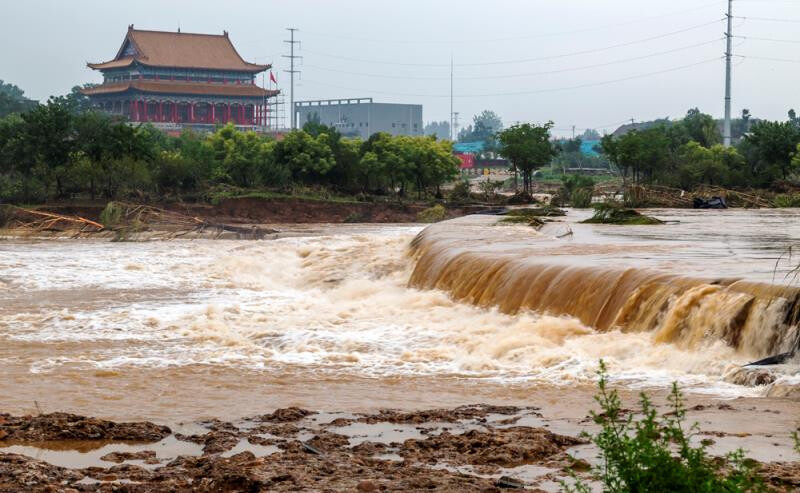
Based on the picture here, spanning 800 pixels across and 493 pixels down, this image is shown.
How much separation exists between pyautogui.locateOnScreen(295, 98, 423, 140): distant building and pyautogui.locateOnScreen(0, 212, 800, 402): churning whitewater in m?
117

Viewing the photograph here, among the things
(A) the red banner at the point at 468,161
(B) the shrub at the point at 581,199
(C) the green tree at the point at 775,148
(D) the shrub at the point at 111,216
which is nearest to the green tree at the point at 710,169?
(C) the green tree at the point at 775,148

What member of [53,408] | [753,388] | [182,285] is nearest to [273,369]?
[53,408]

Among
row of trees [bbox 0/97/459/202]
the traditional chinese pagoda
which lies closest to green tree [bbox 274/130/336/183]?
row of trees [bbox 0/97/459/202]

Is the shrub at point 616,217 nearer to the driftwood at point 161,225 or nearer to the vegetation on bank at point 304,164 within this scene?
the vegetation on bank at point 304,164

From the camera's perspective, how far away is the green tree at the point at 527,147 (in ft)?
183

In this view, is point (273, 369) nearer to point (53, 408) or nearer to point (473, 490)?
point (53, 408)

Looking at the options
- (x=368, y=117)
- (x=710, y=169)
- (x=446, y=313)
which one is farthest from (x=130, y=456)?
(x=368, y=117)

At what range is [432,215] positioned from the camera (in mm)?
49125

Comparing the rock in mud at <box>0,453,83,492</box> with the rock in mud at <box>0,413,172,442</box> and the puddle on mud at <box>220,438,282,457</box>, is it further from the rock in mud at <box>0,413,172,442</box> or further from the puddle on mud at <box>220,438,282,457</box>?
the puddle on mud at <box>220,438,282,457</box>

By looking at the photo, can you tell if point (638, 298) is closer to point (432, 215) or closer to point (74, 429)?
point (74, 429)

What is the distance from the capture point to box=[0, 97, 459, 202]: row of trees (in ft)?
154

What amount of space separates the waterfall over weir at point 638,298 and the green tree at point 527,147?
35604mm

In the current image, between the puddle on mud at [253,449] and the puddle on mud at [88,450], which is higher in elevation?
the puddle on mud at [253,449]

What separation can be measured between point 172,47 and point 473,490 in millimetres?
88167
